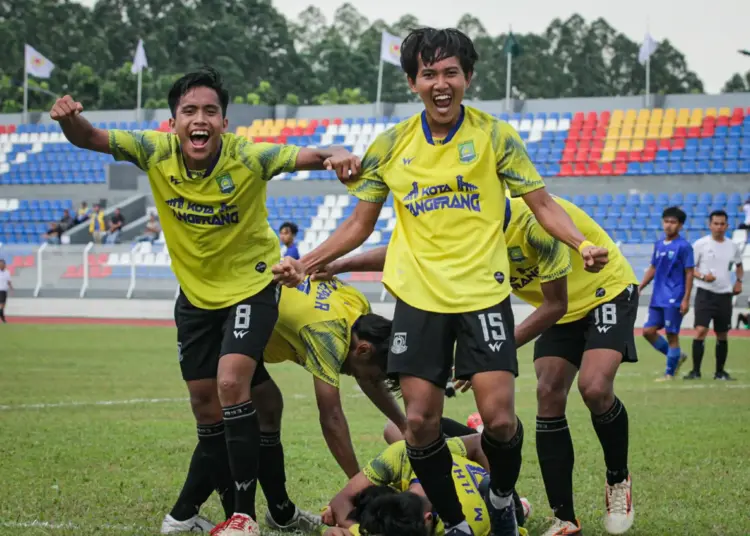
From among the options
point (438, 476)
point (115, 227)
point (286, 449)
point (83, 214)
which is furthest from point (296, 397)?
point (83, 214)

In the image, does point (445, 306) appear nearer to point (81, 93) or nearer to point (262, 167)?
point (262, 167)

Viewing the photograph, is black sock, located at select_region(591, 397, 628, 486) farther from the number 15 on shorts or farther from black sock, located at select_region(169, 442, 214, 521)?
black sock, located at select_region(169, 442, 214, 521)

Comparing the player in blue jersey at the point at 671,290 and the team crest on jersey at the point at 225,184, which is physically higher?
the team crest on jersey at the point at 225,184

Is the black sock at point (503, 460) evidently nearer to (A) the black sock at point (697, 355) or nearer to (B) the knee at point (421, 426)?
(B) the knee at point (421, 426)

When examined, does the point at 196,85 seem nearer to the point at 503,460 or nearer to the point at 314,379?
the point at 314,379

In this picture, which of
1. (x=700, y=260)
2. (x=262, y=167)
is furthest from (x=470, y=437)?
(x=700, y=260)

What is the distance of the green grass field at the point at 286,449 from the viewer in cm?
654

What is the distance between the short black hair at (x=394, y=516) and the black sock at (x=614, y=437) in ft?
4.19

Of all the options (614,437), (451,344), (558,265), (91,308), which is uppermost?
(558,265)

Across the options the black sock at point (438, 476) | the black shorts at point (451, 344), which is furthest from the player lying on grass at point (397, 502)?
the black shorts at point (451, 344)

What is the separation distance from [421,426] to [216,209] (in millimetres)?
1679

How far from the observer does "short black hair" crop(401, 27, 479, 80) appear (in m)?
5.43

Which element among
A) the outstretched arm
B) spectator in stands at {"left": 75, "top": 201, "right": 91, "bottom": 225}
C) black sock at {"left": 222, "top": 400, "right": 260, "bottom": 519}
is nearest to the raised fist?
the outstretched arm

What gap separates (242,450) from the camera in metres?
5.90
